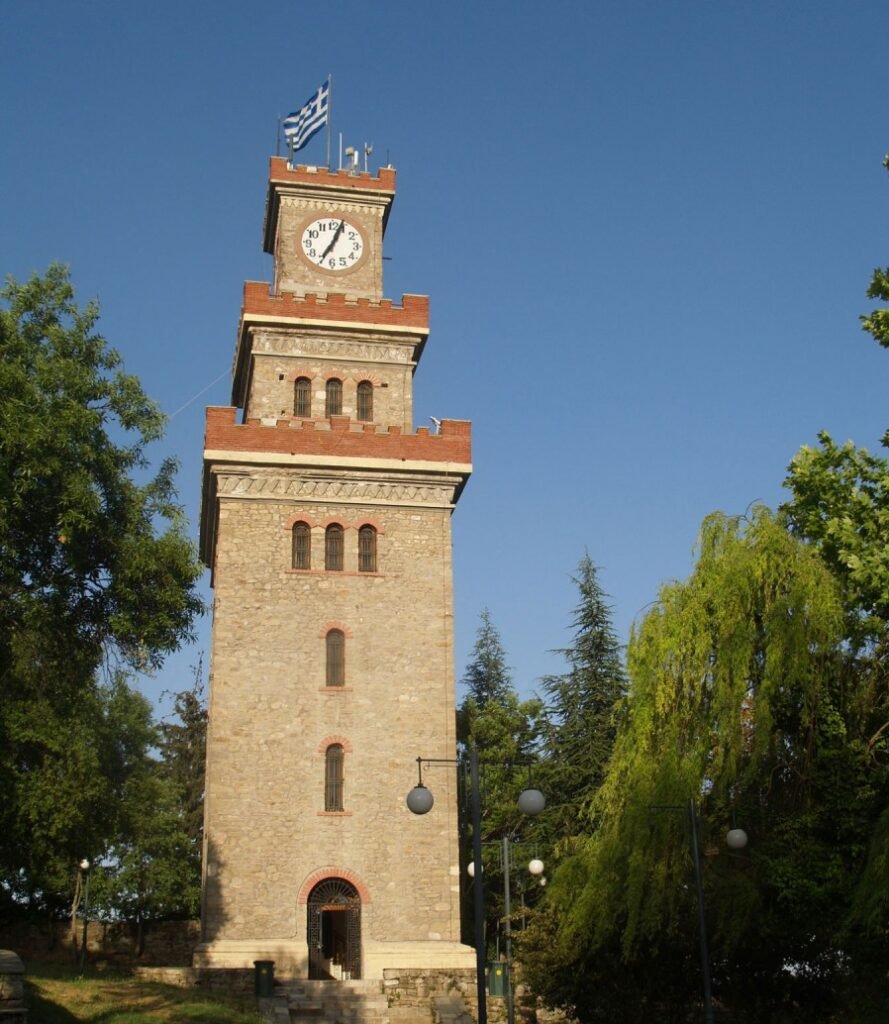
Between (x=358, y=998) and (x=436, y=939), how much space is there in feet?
6.83

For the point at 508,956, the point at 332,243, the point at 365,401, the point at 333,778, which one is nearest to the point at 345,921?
the point at 333,778

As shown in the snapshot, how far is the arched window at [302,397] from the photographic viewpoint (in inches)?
1238

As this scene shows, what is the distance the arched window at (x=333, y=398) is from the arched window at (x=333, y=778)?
864 centimetres

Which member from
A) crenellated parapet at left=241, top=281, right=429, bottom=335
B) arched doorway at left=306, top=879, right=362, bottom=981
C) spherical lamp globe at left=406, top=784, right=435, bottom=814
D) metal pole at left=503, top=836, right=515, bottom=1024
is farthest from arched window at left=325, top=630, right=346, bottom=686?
spherical lamp globe at left=406, top=784, right=435, bottom=814

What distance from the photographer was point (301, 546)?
29062mm

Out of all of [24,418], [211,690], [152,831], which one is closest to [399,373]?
[211,690]

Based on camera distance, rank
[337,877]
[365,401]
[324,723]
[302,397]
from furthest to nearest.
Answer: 1. [365,401]
2. [302,397]
3. [324,723]
4. [337,877]

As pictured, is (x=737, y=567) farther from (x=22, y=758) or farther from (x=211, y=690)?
(x=22, y=758)

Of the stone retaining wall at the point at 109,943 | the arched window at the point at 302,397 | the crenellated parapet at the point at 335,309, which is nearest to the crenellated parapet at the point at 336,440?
the arched window at the point at 302,397

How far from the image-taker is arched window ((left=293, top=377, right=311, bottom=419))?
31453 millimetres

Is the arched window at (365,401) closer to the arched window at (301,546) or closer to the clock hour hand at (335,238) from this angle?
the arched window at (301,546)

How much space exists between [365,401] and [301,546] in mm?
4759

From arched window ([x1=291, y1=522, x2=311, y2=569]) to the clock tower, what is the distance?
0.05m

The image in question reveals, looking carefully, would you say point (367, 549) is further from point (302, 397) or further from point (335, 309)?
point (335, 309)
